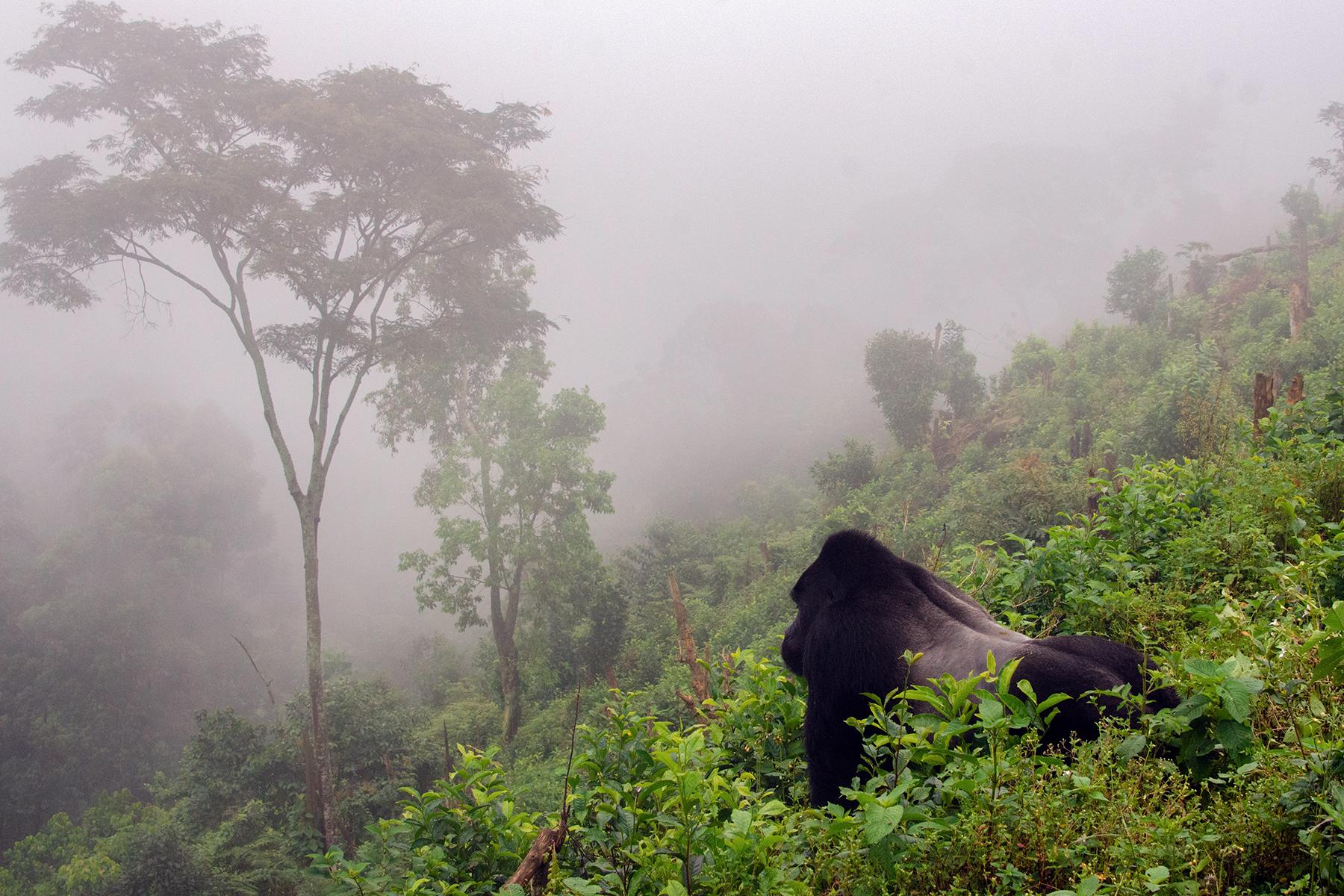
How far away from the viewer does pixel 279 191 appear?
1254 cm

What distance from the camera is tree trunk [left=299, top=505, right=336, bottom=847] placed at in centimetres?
991

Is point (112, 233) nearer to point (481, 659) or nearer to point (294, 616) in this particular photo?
point (481, 659)

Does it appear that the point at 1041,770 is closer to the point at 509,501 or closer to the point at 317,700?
the point at 317,700

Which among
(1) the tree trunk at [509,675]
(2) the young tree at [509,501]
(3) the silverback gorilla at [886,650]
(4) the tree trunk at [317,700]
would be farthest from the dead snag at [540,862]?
(1) the tree trunk at [509,675]

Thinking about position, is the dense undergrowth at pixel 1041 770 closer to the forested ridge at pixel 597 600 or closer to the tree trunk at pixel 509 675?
the forested ridge at pixel 597 600

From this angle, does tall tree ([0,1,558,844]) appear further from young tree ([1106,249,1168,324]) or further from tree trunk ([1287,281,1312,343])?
young tree ([1106,249,1168,324])

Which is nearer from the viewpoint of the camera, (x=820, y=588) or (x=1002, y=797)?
(x=1002, y=797)

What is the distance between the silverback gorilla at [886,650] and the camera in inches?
89.4

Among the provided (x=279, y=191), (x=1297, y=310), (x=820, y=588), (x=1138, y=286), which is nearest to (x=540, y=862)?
(x=820, y=588)

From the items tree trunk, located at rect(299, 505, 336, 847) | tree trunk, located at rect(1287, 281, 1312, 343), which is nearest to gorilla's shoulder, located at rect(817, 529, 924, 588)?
tree trunk, located at rect(299, 505, 336, 847)

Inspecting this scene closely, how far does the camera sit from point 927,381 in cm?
2216

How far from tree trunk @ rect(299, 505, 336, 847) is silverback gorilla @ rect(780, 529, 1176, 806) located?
9.14m

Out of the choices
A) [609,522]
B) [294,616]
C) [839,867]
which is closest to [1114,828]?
[839,867]

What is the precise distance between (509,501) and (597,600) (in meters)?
2.86
